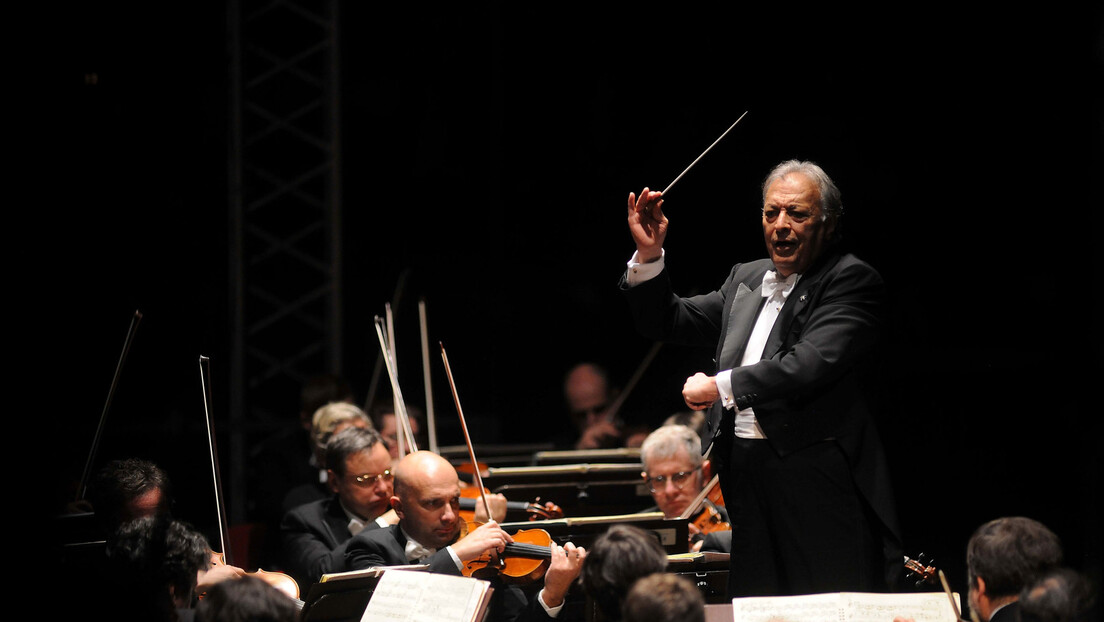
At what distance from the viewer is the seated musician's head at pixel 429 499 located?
3.41 m

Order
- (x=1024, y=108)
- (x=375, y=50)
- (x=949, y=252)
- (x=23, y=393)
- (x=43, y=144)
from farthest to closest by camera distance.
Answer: (x=375, y=50), (x=43, y=144), (x=949, y=252), (x=1024, y=108), (x=23, y=393)

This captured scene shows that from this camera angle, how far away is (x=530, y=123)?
7.11 metres

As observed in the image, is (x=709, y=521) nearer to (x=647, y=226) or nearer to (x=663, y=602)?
(x=647, y=226)

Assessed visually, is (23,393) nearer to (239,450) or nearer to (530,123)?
(239,450)

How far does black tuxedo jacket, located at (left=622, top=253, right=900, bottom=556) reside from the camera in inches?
102

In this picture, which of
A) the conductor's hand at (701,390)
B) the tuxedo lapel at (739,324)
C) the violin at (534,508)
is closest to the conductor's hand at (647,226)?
the tuxedo lapel at (739,324)

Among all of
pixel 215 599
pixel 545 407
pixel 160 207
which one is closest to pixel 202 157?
pixel 160 207

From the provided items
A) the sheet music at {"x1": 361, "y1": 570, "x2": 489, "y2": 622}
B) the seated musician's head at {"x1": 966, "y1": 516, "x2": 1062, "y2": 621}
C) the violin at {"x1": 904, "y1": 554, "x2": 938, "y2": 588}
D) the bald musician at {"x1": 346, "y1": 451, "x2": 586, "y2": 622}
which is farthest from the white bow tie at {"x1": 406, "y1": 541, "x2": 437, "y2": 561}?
the seated musician's head at {"x1": 966, "y1": 516, "x2": 1062, "y2": 621}

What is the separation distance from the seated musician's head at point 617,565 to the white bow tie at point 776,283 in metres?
0.77

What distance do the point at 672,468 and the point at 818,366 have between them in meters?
1.60

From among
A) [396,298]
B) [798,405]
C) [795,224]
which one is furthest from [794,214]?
[396,298]

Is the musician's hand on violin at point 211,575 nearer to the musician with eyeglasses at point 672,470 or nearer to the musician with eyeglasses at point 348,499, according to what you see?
the musician with eyeglasses at point 348,499

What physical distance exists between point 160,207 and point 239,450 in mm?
1374

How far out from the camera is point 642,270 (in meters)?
2.83
